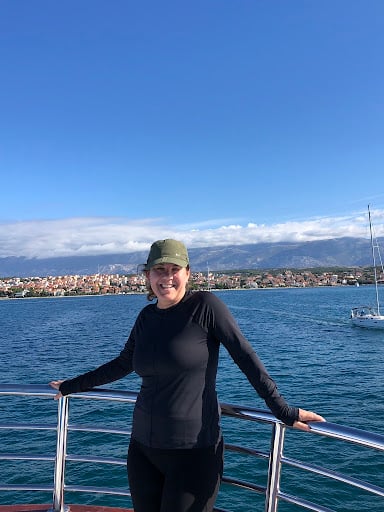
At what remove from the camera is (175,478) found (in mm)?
1826

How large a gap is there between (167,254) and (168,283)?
0.13 meters

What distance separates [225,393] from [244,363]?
17.8m

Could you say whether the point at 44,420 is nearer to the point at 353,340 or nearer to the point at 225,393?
the point at 225,393

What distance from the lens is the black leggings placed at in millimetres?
1821

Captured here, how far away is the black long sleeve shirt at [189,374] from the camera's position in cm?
185

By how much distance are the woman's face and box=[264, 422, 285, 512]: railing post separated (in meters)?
0.76

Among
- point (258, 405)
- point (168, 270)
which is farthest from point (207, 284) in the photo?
point (168, 270)

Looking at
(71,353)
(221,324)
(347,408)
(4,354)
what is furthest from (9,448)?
(4,354)

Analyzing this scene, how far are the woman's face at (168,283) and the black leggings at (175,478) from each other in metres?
0.64

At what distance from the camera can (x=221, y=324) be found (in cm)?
186

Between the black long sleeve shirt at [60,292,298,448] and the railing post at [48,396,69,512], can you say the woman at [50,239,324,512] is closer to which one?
the black long sleeve shirt at [60,292,298,448]

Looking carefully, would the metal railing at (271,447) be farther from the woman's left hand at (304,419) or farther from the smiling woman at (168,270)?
the smiling woman at (168,270)

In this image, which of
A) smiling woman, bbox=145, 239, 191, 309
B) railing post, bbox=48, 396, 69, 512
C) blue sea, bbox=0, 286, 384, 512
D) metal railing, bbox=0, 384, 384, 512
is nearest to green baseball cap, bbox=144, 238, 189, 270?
smiling woman, bbox=145, 239, 191, 309

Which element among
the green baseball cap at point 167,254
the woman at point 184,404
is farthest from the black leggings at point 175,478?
the green baseball cap at point 167,254
